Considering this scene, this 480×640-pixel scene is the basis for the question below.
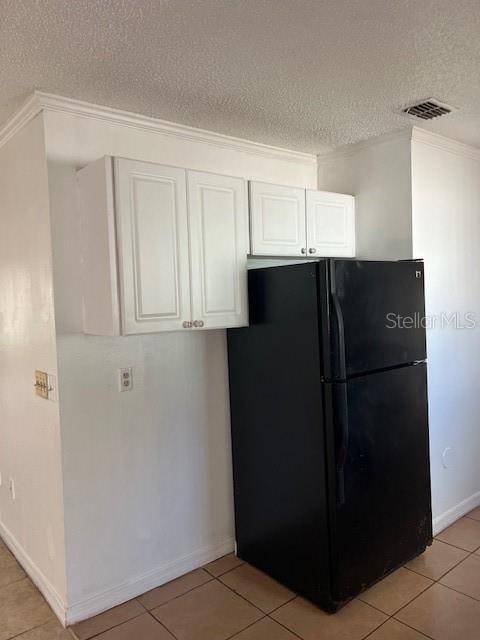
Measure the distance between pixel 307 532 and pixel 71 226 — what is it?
6.11ft

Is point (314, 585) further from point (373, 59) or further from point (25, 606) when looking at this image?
point (373, 59)

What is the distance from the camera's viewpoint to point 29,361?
2639 millimetres

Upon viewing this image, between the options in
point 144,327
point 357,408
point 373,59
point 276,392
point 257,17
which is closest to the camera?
point 257,17

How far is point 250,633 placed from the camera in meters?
2.27

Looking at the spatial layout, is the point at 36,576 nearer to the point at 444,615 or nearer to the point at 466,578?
the point at 444,615

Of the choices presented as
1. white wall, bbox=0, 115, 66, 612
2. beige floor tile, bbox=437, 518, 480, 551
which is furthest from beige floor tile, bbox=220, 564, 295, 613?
beige floor tile, bbox=437, 518, 480, 551

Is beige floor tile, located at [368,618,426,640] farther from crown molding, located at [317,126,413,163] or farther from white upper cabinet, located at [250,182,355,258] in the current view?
crown molding, located at [317,126,413,163]

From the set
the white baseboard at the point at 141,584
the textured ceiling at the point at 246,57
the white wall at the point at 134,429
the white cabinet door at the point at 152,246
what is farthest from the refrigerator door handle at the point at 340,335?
the white baseboard at the point at 141,584

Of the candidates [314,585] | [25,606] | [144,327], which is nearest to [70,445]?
[144,327]

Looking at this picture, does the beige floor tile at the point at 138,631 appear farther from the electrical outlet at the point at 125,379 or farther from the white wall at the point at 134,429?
the electrical outlet at the point at 125,379

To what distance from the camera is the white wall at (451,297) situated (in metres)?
2.99

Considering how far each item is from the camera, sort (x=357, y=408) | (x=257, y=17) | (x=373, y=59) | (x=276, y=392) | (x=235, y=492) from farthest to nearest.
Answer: (x=235, y=492) < (x=276, y=392) < (x=357, y=408) < (x=373, y=59) < (x=257, y=17)

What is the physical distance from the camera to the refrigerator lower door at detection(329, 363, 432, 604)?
2350 millimetres

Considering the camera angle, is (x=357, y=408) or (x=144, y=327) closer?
(x=144, y=327)
